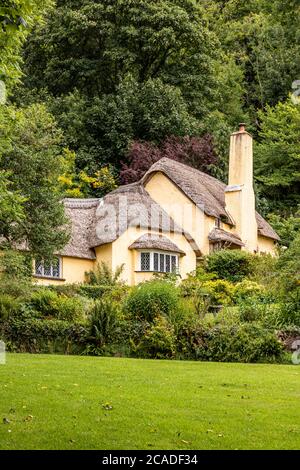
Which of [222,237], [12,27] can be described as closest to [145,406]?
[12,27]

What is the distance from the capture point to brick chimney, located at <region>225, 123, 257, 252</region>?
42969mm

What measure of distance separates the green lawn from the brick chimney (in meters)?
26.3

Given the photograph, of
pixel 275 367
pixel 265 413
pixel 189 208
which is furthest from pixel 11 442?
pixel 189 208

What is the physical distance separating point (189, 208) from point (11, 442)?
3194 cm

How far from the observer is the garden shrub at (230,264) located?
3725 cm

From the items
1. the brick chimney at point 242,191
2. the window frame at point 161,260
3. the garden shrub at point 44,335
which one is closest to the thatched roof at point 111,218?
the window frame at point 161,260

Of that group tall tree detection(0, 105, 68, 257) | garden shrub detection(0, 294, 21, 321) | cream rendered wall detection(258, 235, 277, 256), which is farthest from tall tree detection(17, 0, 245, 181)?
garden shrub detection(0, 294, 21, 321)

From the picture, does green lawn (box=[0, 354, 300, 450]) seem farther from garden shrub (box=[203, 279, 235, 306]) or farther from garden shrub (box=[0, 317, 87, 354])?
garden shrub (box=[203, 279, 235, 306])

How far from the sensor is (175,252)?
37.8 metres

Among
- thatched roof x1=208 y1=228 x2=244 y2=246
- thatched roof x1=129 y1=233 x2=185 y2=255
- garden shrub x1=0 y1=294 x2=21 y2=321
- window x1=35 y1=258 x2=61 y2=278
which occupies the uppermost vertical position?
thatched roof x1=208 y1=228 x2=244 y2=246

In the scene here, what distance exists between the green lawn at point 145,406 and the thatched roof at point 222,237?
23.0m

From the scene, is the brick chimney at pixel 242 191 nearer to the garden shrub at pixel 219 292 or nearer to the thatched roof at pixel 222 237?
the thatched roof at pixel 222 237

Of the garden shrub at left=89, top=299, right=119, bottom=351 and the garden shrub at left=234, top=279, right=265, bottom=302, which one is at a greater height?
the garden shrub at left=234, top=279, right=265, bottom=302
